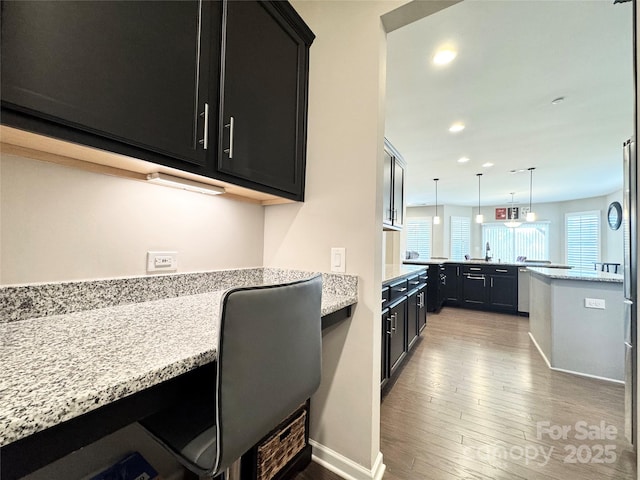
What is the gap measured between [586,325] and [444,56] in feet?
9.34

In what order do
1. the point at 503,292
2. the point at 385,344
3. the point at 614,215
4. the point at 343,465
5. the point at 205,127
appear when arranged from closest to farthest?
the point at 205,127 → the point at 343,465 → the point at 385,344 → the point at 503,292 → the point at 614,215

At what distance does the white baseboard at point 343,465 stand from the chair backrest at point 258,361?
0.83 m

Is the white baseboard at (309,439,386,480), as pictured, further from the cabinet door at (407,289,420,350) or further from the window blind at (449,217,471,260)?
the window blind at (449,217,471,260)

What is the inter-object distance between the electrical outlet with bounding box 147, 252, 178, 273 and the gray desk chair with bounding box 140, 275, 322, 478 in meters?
0.59

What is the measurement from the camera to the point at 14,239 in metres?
0.83

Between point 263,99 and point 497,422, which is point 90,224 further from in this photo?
point 497,422

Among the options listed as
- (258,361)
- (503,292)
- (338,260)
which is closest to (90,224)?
(258,361)

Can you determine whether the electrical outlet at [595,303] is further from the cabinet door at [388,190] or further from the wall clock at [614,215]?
the wall clock at [614,215]

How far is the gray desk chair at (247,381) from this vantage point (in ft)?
2.10

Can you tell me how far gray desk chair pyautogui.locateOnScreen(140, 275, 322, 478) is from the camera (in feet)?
2.10

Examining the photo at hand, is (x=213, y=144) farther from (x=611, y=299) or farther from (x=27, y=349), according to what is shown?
(x=611, y=299)

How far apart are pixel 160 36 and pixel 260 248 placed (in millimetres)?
1119

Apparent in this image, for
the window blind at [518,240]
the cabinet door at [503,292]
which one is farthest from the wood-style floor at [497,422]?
the window blind at [518,240]

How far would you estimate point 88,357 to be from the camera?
1.98 ft
